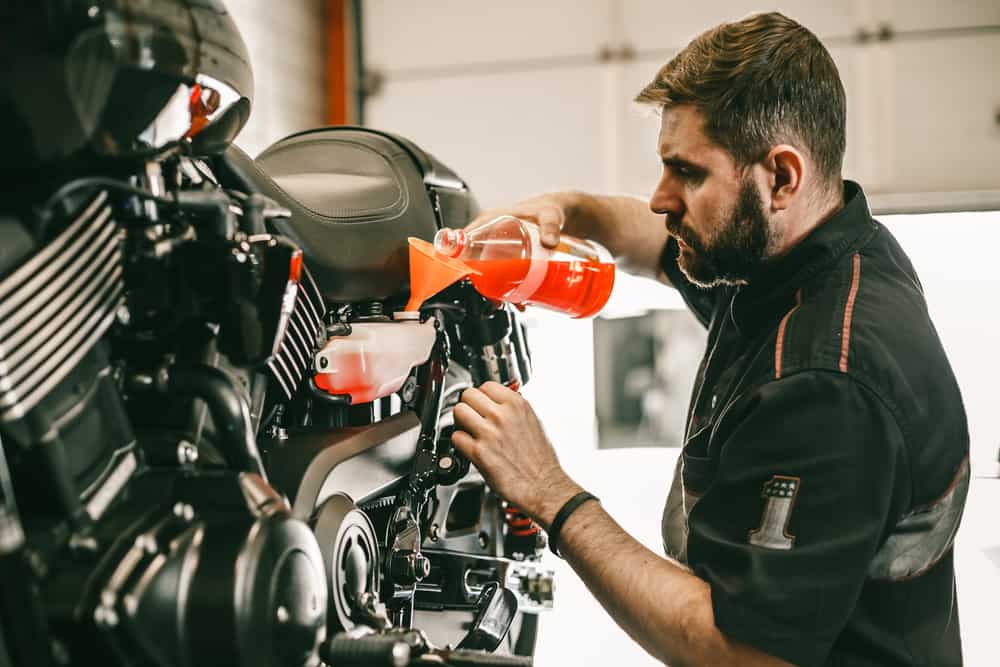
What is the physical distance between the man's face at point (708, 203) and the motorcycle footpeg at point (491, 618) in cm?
58

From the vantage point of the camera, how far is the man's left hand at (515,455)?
47.0 inches

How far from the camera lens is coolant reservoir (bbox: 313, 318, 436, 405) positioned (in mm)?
1105

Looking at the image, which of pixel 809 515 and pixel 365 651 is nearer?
pixel 365 651

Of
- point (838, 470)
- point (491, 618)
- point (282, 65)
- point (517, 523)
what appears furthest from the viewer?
point (282, 65)

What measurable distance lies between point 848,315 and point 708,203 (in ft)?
0.81

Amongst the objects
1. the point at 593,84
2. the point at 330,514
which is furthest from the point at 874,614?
the point at 593,84

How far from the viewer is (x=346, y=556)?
1.05 meters

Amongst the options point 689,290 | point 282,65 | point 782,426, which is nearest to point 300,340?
point 782,426

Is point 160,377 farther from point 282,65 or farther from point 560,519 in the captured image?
point 282,65

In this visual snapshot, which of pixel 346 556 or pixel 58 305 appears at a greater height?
pixel 58 305

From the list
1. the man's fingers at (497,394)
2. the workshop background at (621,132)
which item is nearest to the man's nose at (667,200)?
the man's fingers at (497,394)

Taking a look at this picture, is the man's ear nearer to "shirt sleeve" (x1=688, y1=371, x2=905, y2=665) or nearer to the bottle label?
"shirt sleeve" (x1=688, y1=371, x2=905, y2=665)

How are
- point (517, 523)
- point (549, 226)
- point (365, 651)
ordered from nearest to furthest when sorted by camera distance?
point (365, 651), point (549, 226), point (517, 523)

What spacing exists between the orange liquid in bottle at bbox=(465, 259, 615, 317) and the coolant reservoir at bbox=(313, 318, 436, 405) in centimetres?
21
